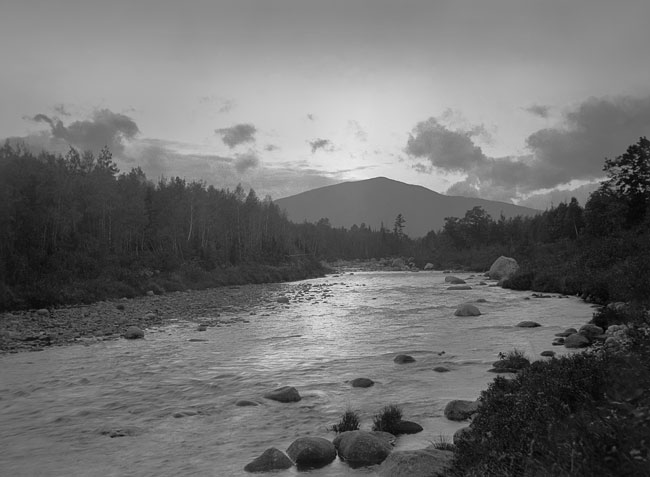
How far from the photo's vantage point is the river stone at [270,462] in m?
7.46

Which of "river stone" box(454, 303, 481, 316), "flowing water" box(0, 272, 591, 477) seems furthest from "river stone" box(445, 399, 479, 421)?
"river stone" box(454, 303, 481, 316)

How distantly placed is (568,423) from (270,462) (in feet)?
14.8

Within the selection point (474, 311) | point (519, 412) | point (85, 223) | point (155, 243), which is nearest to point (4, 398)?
point (519, 412)

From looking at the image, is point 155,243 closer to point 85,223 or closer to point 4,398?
point 85,223

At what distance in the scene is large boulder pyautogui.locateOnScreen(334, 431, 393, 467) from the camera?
25.1 feet

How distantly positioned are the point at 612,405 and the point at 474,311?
22424 millimetres

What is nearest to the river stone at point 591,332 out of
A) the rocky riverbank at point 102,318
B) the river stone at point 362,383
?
the river stone at point 362,383

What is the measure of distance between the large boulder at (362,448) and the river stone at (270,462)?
37.4 inches

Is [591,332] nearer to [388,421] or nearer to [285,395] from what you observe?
[388,421]

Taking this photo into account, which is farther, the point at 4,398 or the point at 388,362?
the point at 388,362

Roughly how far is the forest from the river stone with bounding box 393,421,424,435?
16974 mm

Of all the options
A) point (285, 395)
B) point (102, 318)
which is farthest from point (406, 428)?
point (102, 318)

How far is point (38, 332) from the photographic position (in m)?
21.7

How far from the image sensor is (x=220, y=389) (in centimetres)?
1262
